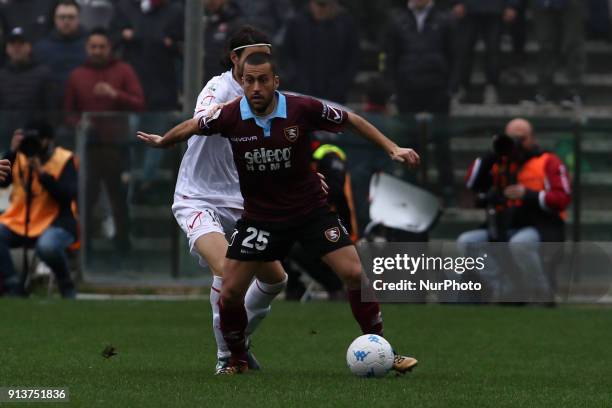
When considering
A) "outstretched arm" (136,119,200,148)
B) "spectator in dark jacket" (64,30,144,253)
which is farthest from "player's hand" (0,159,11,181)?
"spectator in dark jacket" (64,30,144,253)

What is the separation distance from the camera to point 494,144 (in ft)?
51.2

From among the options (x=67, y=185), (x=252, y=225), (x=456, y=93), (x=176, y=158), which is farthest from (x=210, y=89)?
(x=456, y=93)

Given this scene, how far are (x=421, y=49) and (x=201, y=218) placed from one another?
898 cm

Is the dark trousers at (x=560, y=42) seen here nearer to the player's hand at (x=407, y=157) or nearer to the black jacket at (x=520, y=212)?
the black jacket at (x=520, y=212)

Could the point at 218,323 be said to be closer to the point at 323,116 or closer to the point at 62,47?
the point at 323,116

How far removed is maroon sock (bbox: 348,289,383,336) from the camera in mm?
8883

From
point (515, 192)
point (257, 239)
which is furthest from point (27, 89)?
point (257, 239)

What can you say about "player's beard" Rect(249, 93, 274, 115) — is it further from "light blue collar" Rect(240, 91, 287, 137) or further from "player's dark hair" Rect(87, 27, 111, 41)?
"player's dark hair" Rect(87, 27, 111, 41)

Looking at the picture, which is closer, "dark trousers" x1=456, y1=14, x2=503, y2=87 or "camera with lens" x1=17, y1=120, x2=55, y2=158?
"camera with lens" x1=17, y1=120, x2=55, y2=158

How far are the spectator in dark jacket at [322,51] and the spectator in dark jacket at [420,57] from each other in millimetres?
486

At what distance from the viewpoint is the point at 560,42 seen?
62.4 feet

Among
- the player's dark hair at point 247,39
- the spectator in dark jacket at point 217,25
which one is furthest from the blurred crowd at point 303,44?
the player's dark hair at point 247,39

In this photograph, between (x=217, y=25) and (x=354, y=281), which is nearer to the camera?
(x=354, y=281)

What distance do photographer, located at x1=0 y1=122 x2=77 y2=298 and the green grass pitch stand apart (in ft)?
2.17
